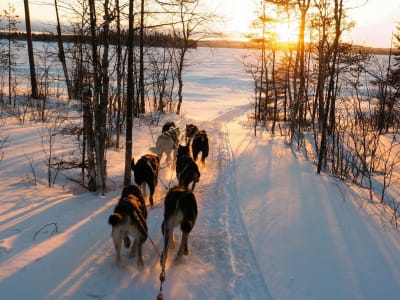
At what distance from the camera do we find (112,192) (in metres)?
7.70

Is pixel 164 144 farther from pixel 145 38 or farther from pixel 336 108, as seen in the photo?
pixel 336 108

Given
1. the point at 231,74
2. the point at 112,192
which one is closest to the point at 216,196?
the point at 112,192

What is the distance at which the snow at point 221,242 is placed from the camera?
14.1 ft

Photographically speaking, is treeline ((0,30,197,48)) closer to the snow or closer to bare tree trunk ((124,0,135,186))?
bare tree trunk ((124,0,135,186))

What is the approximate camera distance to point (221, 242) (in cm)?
557

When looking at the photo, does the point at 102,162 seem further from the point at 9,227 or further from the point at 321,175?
the point at 321,175

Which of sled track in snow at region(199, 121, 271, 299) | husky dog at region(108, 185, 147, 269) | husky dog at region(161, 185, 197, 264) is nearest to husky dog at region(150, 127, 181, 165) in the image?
sled track in snow at region(199, 121, 271, 299)

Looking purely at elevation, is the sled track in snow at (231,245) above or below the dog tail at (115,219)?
below

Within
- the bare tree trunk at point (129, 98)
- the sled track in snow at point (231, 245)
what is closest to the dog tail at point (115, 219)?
the sled track in snow at point (231, 245)

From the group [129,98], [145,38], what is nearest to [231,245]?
[129,98]

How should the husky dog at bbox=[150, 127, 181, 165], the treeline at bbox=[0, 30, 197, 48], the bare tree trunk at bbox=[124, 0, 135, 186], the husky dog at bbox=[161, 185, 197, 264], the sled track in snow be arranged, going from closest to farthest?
the sled track in snow
the husky dog at bbox=[161, 185, 197, 264]
the bare tree trunk at bbox=[124, 0, 135, 186]
the husky dog at bbox=[150, 127, 181, 165]
the treeline at bbox=[0, 30, 197, 48]

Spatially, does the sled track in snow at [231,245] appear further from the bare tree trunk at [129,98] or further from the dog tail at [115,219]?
the bare tree trunk at [129,98]

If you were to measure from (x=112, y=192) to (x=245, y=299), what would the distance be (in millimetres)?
4376

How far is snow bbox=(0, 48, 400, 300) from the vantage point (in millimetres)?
4289
